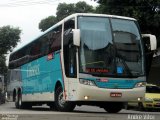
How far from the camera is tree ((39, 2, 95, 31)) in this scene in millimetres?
60719

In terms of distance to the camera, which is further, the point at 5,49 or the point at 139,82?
the point at 5,49

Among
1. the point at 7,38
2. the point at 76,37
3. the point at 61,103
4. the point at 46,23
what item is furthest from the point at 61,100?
the point at 46,23

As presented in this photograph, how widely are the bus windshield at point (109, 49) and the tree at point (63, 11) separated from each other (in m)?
42.9

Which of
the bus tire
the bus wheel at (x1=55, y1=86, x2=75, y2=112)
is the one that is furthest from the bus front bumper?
the bus tire

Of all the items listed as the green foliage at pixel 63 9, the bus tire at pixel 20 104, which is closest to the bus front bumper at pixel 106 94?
the bus tire at pixel 20 104

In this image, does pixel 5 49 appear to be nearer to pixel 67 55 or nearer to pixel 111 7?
pixel 111 7

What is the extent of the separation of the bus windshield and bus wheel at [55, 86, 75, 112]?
1.82m

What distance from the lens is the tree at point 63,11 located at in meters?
60.7

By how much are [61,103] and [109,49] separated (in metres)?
2.95

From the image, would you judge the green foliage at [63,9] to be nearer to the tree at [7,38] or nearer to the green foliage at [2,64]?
the tree at [7,38]

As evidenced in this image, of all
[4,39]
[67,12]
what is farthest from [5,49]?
[67,12]

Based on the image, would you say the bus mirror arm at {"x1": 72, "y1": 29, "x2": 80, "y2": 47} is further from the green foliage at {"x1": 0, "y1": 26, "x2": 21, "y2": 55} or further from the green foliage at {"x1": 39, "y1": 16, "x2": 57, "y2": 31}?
the green foliage at {"x1": 39, "y1": 16, "x2": 57, "y2": 31}

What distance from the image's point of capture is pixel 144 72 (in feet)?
57.1

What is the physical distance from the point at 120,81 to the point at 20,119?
17.0 ft
